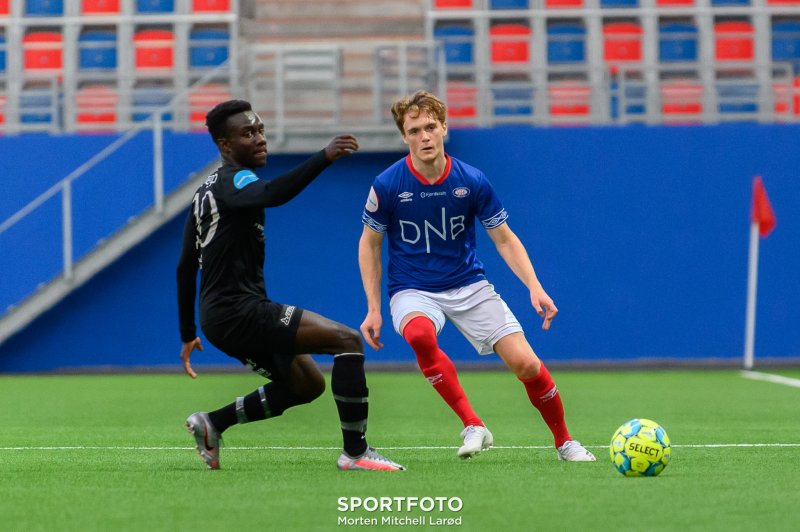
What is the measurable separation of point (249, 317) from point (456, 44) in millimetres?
13635

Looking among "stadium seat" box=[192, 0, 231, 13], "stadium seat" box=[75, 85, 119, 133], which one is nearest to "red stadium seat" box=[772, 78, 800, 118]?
"stadium seat" box=[192, 0, 231, 13]

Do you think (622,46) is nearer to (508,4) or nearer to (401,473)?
(508,4)

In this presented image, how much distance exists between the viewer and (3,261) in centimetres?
1788

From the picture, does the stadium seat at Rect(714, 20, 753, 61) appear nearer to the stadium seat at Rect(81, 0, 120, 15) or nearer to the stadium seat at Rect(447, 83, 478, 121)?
the stadium seat at Rect(447, 83, 478, 121)

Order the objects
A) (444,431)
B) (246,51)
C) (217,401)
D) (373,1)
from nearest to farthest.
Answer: (444,431)
(217,401)
(246,51)
(373,1)

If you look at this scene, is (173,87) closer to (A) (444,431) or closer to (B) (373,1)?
(B) (373,1)

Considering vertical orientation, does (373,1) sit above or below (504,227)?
above

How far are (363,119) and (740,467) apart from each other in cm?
1152

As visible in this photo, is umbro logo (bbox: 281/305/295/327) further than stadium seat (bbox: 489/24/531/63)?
No

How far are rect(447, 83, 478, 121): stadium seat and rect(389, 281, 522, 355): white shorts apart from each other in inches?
417

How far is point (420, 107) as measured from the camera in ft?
23.8

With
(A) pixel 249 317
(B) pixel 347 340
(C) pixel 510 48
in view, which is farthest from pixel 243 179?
(C) pixel 510 48

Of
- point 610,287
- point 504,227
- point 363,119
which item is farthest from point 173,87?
point 504,227

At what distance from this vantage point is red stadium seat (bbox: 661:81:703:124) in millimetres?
18250
